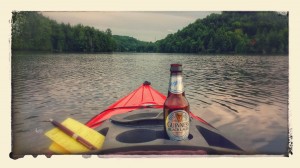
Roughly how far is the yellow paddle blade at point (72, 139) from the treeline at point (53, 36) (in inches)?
25.1

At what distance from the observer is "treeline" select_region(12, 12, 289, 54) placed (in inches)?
104

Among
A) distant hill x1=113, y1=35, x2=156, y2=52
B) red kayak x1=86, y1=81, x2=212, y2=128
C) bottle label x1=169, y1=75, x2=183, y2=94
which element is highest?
distant hill x1=113, y1=35, x2=156, y2=52

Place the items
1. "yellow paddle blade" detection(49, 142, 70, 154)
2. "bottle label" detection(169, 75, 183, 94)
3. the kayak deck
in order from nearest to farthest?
"bottle label" detection(169, 75, 183, 94)
the kayak deck
"yellow paddle blade" detection(49, 142, 70, 154)

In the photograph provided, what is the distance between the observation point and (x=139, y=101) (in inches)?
108

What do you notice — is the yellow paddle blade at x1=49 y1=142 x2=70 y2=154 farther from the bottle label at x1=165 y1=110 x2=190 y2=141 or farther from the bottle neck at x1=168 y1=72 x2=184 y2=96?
the bottle neck at x1=168 y1=72 x2=184 y2=96

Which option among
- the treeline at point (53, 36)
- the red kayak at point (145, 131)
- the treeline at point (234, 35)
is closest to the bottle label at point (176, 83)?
the red kayak at point (145, 131)

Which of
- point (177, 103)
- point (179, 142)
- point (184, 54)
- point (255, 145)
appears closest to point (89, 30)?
point (184, 54)

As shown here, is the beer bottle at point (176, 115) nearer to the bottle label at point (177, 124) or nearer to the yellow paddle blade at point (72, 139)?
the bottle label at point (177, 124)

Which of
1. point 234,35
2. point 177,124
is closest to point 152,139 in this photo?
point 177,124

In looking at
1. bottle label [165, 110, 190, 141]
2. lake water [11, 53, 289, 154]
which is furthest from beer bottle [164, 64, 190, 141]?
lake water [11, 53, 289, 154]

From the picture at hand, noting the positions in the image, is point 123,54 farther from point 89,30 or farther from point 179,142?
point 179,142

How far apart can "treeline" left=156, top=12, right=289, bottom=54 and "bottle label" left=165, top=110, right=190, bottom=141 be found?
0.70 m

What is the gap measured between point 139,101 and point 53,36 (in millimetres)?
892

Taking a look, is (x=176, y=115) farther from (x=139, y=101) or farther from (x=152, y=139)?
(x=139, y=101)
